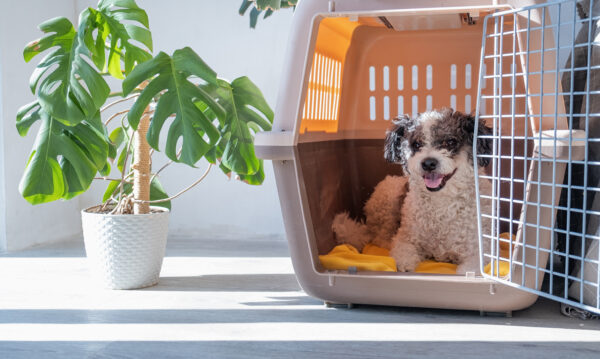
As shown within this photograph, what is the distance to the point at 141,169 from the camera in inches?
80.1

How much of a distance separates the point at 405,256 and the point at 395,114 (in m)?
0.84

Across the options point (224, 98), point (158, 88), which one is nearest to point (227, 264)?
point (224, 98)

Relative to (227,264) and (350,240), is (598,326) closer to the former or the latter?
(350,240)

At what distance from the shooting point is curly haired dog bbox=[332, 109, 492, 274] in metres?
1.96

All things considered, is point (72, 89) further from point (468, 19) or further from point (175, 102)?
point (468, 19)

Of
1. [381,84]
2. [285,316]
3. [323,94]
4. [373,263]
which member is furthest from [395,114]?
[285,316]

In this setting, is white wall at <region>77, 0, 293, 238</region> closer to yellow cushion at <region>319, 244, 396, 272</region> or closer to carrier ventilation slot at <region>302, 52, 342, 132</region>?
carrier ventilation slot at <region>302, 52, 342, 132</region>

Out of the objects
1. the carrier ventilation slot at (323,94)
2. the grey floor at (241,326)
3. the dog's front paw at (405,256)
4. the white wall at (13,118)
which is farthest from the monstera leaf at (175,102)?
the white wall at (13,118)

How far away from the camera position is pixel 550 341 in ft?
4.83

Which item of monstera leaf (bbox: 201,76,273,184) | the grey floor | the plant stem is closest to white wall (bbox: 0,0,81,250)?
the grey floor

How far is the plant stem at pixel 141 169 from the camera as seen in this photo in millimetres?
2031

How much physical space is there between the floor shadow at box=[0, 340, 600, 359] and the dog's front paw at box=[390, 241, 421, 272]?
0.49 metres

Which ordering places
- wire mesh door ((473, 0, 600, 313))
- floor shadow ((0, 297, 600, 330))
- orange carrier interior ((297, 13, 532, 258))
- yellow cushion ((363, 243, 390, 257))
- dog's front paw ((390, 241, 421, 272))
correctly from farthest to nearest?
orange carrier interior ((297, 13, 532, 258)) → yellow cushion ((363, 243, 390, 257)) → dog's front paw ((390, 241, 421, 272)) → floor shadow ((0, 297, 600, 330)) → wire mesh door ((473, 0, 600, 313))

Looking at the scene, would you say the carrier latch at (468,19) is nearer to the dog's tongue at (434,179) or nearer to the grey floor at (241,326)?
the dog's tongue at (434,179)
